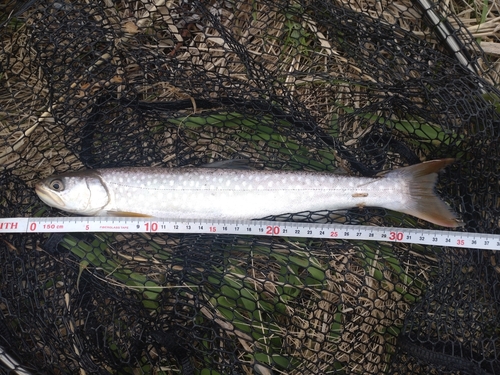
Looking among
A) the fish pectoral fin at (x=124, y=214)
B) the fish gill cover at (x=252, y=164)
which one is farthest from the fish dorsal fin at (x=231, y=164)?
the fish pectoral fin at (x=124, y=214)

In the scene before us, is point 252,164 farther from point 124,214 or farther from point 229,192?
point 124,214

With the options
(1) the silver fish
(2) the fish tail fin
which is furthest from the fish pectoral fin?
(2) the fish tail fin

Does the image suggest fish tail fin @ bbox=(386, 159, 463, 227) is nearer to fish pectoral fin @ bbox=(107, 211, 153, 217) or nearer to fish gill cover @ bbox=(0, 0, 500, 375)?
fish gill cover @ bbox=(0, 0, 500, 375)

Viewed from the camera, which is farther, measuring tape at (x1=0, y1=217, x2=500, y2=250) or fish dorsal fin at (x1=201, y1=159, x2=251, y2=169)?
fish dorsal fin at (x1=201, y1=159, x2=251, y2=169)

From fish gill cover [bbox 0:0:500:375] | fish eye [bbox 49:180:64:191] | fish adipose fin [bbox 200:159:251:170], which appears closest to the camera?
fish gill cover [bbox 0:0:500:375]

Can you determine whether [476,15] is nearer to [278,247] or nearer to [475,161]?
[475,161]

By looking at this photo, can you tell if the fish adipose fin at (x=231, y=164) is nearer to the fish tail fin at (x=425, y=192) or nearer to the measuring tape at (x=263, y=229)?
the measuring tape at (x=263, y=229)
